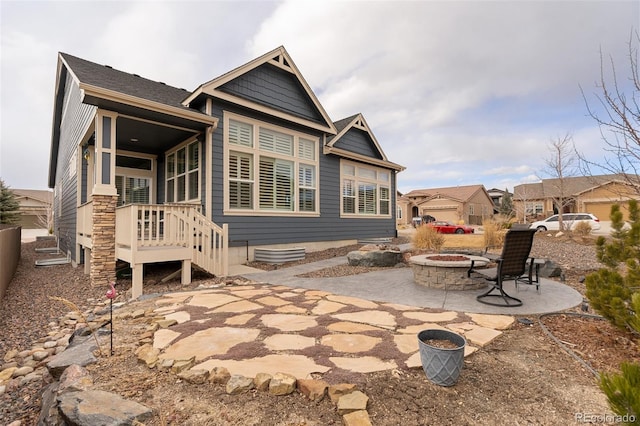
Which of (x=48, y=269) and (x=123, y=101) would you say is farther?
(x=48, y=269)

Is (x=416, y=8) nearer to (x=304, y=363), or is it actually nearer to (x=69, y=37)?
(x=304, y=363)

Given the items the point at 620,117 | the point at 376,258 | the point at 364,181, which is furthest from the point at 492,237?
the point at 620,117

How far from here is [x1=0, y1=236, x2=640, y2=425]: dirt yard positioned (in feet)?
5.48

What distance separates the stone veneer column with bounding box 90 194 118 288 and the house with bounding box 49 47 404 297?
2 centimetres

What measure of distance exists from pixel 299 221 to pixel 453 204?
2778 cm

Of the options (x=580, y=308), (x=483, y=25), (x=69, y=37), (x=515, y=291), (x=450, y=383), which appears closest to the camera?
(x=450, y=383)

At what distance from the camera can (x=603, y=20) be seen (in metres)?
4.95

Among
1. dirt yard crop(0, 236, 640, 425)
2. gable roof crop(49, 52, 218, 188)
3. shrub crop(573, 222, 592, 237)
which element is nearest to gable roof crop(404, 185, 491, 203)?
shrub crop(573, 222, 592, 237)

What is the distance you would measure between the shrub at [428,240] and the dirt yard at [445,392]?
19.5ft

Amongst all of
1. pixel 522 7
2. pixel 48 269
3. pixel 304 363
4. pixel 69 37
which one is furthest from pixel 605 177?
pixel 69 37

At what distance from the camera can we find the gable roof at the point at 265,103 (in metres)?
7.30

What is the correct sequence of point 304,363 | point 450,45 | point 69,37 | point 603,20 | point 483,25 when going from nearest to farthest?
point 304,363, point 603,20, point 483,25, point 450,45, point 69,37

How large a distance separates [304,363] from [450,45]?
900cm

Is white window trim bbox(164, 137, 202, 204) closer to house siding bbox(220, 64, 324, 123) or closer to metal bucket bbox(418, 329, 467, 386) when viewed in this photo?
house siding bbox(220, 64, 324, 123)
